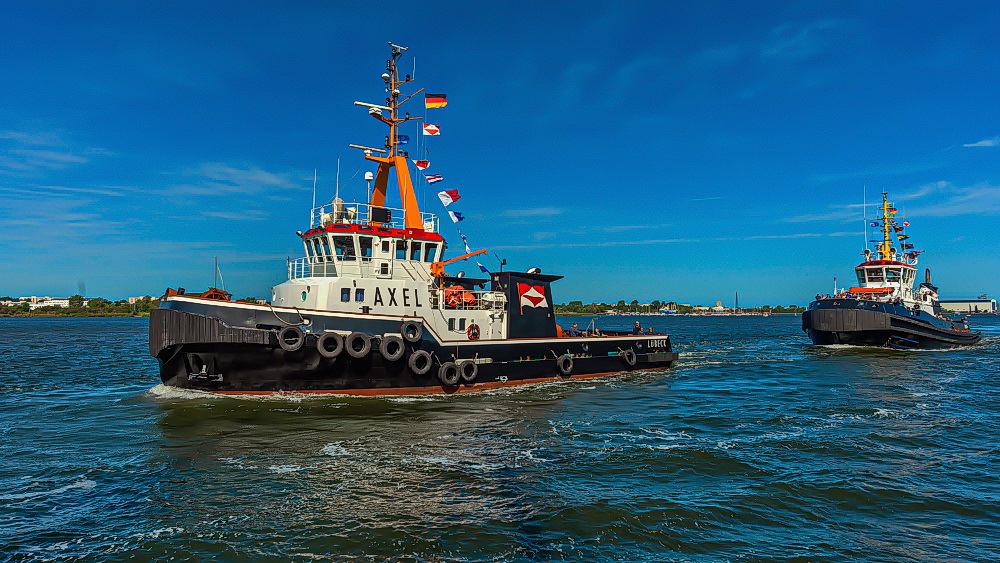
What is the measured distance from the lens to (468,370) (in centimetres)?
1819

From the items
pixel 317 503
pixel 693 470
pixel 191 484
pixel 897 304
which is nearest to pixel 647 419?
pixel 693 470

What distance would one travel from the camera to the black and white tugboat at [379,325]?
15227mm

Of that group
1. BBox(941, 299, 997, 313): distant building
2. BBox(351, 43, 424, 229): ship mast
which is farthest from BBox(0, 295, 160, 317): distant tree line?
BBox(941, 299, 997, 313): distant building

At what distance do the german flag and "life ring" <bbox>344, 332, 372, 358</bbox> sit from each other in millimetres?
10154

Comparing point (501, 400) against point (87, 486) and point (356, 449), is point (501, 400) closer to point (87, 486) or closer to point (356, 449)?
point (356, 449)

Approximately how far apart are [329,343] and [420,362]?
293 cm

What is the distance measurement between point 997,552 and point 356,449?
10.4 meters

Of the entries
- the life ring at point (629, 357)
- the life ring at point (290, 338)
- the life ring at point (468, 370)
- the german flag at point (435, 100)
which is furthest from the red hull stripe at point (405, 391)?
the german flag at point (435, 100)

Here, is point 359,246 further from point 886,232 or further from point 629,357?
point 886,232

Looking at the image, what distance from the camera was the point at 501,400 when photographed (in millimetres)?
17516

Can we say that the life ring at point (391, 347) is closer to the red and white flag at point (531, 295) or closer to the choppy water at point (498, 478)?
the choppy water at point (498, 478)

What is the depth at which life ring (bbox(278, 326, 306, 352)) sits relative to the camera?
49.4 feet

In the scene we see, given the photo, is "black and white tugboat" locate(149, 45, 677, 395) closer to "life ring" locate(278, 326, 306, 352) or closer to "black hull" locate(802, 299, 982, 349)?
"life ring" locate(278, 326, 306, 352)

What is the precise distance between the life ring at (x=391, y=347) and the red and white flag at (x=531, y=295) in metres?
5.87
